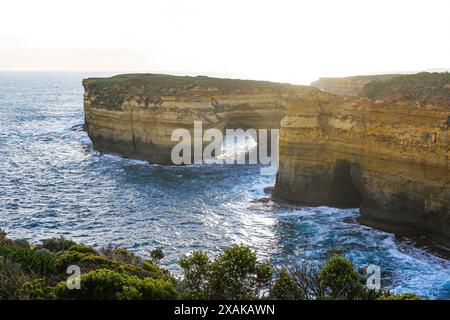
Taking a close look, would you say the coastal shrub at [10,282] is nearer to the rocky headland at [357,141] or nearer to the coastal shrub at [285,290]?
the coastal shrub at [285,290]

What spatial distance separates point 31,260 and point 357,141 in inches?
918

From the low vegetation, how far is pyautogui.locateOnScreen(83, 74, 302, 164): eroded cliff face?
109ft

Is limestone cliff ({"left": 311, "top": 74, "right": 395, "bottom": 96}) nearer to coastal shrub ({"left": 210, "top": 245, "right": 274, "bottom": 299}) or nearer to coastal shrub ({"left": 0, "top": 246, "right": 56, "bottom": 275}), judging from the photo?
coastal shrub ({"left": 210, "top": 245, "right": 274, "bottom": 299})

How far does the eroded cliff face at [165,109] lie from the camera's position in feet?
170

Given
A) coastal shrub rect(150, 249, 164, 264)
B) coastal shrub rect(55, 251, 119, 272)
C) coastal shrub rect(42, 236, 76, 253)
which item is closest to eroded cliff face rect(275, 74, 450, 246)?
coastal shrub rect(150, 249, 164, 264)

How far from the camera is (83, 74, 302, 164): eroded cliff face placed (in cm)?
5191

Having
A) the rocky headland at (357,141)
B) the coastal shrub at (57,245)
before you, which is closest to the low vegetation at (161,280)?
the coastal shrub at (57,245)

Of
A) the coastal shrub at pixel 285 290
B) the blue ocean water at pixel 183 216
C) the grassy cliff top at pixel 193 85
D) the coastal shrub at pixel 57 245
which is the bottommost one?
the blue ocean water at pixel 183 216

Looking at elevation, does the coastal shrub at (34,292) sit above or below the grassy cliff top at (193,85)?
below

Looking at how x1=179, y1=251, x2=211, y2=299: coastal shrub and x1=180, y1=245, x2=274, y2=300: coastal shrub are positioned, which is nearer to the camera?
x1=180, y1=245, x2=274, y2=300: coastal shrub

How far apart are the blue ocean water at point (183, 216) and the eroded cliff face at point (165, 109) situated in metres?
3.24

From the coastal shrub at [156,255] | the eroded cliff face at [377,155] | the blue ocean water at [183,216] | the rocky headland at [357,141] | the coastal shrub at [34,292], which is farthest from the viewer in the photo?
the rocky headland at [357,141]

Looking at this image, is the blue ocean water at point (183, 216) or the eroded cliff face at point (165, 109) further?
the eroded cliff face at point (165, 109)
